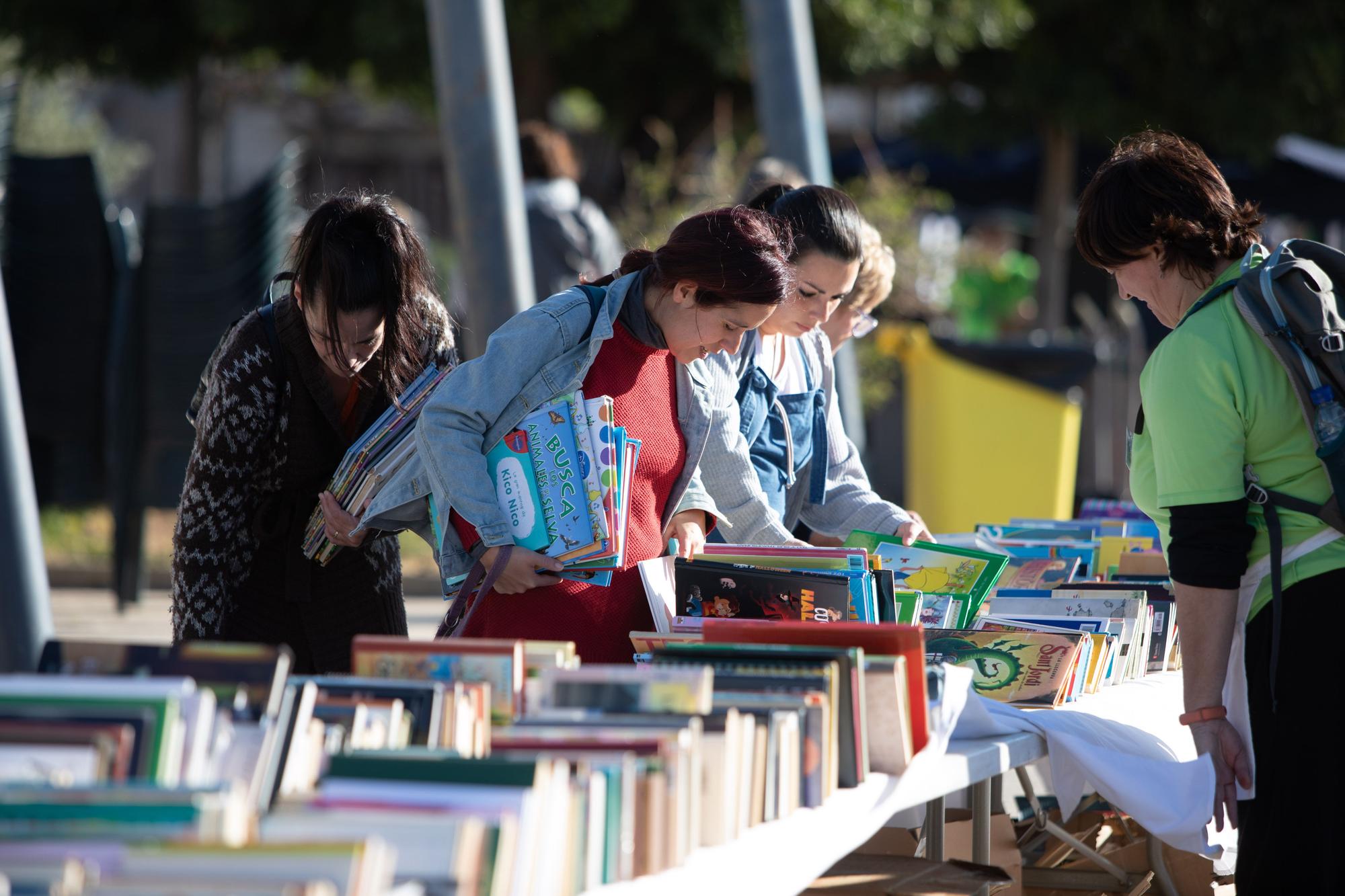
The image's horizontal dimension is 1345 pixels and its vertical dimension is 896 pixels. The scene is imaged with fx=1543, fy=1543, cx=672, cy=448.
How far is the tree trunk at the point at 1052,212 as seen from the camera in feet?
44.0

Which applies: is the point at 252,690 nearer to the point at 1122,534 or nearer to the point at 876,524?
the point at 876,524

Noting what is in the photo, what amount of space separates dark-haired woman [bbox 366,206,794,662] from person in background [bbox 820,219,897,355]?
77 centimetres

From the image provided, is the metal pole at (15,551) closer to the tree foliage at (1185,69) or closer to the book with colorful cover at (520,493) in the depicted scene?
the book with colorful cover at (520,493)

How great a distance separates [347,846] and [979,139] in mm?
12127

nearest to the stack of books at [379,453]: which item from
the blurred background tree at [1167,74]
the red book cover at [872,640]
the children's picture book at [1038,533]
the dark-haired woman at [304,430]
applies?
the dark-haired woman at [304,430]

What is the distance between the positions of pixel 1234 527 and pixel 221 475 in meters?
1.82

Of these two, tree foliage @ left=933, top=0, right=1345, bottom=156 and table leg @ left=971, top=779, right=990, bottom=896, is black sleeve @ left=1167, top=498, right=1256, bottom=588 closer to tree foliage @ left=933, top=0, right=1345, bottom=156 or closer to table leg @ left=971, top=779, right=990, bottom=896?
table leg @ left=971, top=779, right=990, bottom=896

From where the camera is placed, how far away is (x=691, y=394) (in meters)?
2.95

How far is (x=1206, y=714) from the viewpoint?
2592mm

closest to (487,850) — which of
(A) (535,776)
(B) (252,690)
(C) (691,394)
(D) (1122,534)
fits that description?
(A) (535,776)

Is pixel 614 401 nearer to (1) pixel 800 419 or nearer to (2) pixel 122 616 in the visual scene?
(1) pixel 800 419

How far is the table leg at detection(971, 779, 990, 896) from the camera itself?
9.91 feet

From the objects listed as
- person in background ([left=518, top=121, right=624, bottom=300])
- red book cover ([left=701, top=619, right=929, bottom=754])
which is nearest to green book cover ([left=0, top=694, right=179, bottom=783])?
red book cover ([left=701, top=619, right=929, bottom=754])

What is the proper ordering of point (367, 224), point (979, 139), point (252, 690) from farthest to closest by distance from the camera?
point (979, 139)
point (367, 224)
point (252, 690)
